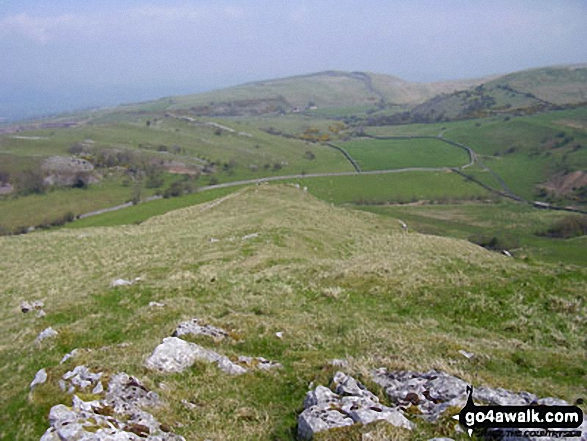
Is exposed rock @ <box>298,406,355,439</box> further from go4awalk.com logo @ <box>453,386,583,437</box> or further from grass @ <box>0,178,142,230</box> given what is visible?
grass @ <box>0,178,142,230</box>

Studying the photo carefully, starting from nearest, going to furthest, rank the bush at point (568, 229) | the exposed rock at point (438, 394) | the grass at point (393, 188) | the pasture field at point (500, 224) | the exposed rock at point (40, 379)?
the exposed rock at point (438, 394)
the exposed rock at point (40, 379)
the pasture field at point (500, 224)
the bush at point (568, 229)
the grass at point (393, 188)

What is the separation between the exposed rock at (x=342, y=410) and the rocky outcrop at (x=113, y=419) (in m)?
2.94

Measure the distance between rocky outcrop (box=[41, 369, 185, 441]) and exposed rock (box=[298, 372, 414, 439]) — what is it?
2939 millimetres

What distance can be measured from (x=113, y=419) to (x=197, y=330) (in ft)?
24.2

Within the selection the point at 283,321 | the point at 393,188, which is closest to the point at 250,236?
the point at 283,321

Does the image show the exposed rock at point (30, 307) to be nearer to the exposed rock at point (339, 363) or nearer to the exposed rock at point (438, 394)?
the exposed rock at point (339, 363)

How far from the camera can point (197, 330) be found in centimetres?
1730

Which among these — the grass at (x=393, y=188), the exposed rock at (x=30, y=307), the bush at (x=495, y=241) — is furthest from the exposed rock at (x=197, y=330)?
the grass at (x=393, y=188)

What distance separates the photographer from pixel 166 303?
22.8 m

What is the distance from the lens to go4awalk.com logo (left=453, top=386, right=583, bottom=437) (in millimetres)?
8703

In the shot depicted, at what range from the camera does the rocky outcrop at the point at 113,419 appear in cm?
904

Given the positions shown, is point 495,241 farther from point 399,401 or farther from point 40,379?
point 40,379

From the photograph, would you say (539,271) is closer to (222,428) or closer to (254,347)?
(254,347)

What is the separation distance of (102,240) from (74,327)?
40.6 meters
